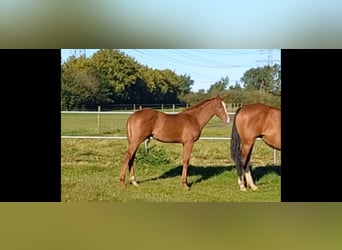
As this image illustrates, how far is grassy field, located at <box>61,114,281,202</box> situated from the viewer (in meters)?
5.20

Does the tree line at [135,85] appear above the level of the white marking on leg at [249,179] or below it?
above

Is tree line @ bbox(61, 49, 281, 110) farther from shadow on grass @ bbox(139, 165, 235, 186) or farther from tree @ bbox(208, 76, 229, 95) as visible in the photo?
shadow on grass @ bbox(139, 165, 235, 186)

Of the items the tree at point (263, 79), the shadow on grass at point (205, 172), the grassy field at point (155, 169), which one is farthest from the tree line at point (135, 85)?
the shadow on grass at point (205, 172)

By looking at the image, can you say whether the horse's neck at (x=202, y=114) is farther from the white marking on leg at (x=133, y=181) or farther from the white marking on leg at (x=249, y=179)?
the white marking on leg at (x=133, y=181)

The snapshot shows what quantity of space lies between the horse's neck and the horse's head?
47mm

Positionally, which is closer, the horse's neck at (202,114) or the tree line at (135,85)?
the tree line at (135,85)

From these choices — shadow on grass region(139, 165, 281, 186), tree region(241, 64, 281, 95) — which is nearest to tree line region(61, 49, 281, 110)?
tree region(241, 64, 281, 95)

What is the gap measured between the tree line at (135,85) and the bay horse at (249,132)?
0.24ft

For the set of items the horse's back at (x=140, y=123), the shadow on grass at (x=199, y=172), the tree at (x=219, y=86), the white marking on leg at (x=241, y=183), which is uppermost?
the tree at (x=219, y=86)

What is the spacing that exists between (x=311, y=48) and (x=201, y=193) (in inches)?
50.7

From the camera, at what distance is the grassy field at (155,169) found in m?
5.20

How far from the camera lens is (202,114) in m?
5.28

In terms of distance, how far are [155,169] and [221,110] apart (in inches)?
Result: 25.4

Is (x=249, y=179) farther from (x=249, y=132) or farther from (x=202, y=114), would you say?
(x=202, y=114)
